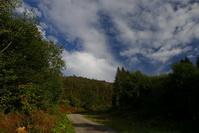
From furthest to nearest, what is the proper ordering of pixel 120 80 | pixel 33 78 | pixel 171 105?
pixel 120 80, pixel 171 105, pixel 33 78

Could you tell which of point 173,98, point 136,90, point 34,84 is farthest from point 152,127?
point 136,90

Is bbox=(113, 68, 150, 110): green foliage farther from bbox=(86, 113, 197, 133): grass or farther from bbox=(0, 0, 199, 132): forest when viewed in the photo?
bbox=(86, 113, 197, 133): grass

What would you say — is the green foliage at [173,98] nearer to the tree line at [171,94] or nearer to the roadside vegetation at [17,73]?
the tree line at [171,94]

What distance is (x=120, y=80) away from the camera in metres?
60.1

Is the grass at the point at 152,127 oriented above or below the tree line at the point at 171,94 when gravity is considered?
below

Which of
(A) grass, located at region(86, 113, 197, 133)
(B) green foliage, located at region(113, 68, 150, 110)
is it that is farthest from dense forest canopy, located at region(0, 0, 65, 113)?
(B) green foliage, located at region(113, 68, 150, 110)

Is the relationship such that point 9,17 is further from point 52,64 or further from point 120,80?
point 120,80

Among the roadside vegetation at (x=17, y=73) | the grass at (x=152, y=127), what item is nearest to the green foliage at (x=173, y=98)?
the grass at (x=152, y=127)

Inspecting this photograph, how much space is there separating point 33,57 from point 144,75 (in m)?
28.9

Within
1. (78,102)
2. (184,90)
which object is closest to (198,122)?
(184,90)

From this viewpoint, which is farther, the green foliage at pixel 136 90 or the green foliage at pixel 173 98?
the green foliage at pixel 136 90

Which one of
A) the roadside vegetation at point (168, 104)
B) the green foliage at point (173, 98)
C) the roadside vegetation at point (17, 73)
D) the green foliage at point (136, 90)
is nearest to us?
the roadside vegetation at point (17, 73)

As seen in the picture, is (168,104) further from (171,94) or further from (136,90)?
(136,90)

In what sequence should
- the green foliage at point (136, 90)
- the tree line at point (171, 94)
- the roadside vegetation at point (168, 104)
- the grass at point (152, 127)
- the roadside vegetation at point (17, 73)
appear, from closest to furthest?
the roadside vegetation at point (17, 73)
the grass at point (152, 127)
the roadside vegetation at point (168, 104)
the tree line at point (171, 94)
the green foliage at point (136, 90)
